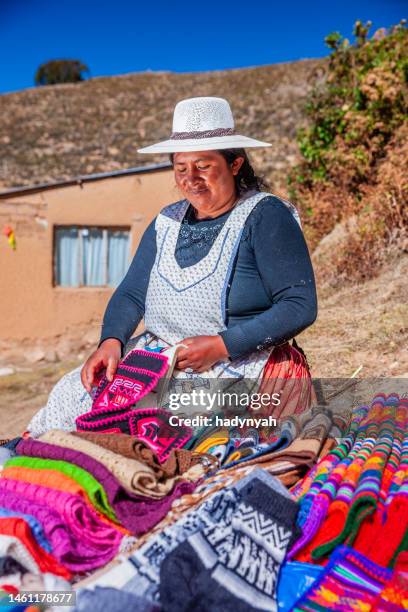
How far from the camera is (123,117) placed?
1630 centimetres

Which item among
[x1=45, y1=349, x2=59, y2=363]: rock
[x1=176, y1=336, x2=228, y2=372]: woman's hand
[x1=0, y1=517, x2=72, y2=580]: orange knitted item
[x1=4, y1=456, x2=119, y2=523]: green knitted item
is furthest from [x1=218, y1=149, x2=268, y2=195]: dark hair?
[x1=45, y1=349, x2=59, y2=363]: rock

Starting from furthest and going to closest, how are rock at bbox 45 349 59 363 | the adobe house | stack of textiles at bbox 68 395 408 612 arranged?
rock at bbox 45 349 59 363 → the adobe house → stack of textiles at bbox 68 395 408 612

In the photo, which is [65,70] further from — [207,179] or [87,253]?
[207,179]

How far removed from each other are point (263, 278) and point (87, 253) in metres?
8.25

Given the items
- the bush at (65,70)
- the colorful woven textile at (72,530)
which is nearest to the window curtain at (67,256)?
the colorful woven textile at (72,530)

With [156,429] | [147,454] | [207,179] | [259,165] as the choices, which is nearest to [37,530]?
[147,454]

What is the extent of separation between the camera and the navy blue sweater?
7.84ft

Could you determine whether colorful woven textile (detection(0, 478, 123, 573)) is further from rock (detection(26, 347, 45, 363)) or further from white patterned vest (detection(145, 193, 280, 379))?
rock (detection(26, 347, 45, 363))

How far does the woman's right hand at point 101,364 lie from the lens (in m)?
2.48

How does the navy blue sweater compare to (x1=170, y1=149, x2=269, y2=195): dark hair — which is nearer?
the navy blue sweater

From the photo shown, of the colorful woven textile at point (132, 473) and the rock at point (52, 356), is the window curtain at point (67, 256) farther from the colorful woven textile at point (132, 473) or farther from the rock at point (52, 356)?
the colorful woven textile at point (132, 473)

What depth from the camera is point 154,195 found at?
10.2m

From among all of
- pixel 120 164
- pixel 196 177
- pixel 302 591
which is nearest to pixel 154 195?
pixel 120 164

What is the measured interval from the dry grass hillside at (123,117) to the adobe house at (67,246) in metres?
2.81
